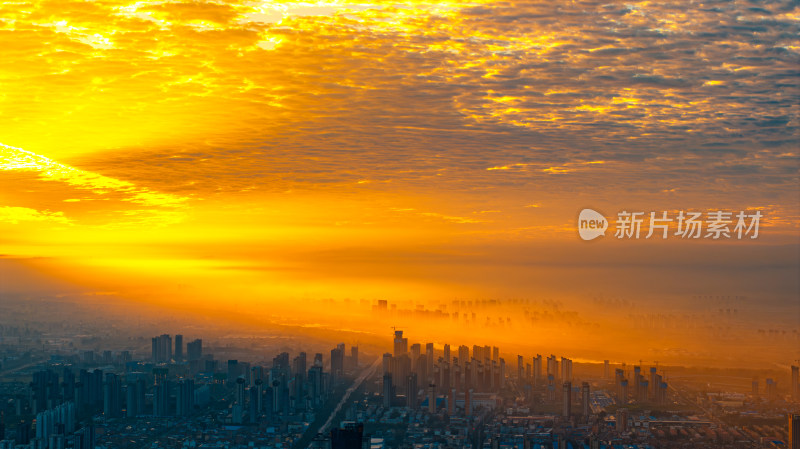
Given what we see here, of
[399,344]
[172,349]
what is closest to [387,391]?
[399,344]

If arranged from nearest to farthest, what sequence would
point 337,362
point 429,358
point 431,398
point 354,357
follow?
1. point 431,398
2. point 429,358
3. point 337,362
4. point 354,357

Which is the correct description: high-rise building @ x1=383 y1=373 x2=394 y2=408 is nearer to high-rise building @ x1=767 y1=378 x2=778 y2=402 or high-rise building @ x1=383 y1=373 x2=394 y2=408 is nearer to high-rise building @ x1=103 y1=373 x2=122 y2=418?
high-rise building @ x1=103 y1=373 x2=122 y2=418

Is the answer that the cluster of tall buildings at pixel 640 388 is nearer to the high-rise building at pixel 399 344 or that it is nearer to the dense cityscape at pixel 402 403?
the dense cityscape at pixel 402 403

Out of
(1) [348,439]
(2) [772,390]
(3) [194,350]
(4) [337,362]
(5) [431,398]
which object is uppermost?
(3) [194,350]

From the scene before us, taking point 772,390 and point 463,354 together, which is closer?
point 772,390

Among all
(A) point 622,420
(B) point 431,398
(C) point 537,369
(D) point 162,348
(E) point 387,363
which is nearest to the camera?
(A) point 622,420

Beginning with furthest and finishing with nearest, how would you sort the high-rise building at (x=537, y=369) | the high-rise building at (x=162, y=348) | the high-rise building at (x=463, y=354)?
the high-rise building at (x=162, y=348) → the high-rise building at (x=463, y=354) → the high-rise building at (x=537, y=369)

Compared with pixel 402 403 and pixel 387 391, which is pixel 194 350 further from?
pixel 402 403

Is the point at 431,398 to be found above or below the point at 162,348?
below

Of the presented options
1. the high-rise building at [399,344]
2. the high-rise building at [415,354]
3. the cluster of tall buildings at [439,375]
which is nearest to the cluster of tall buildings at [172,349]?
the high-rise building at [399,344]
